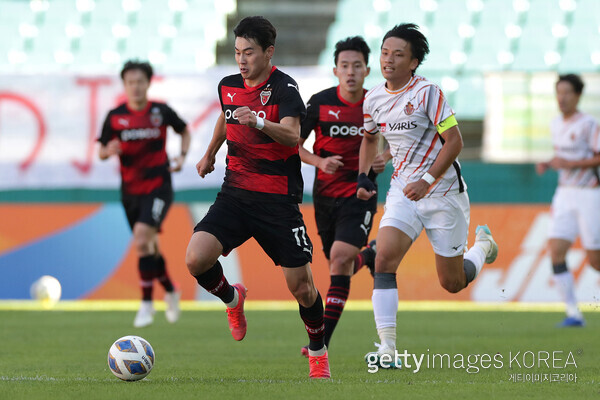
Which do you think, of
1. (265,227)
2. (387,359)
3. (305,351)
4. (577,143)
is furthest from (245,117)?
(577,143)

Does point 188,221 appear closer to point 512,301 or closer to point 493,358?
point 512,301

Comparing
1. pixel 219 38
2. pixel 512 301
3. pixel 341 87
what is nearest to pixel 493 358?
pixel 341 87

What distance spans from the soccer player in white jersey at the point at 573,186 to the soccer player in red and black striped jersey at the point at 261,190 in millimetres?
5527

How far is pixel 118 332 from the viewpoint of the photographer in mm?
9414

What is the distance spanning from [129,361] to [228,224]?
3.33ft

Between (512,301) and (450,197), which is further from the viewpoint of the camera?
(512,301)

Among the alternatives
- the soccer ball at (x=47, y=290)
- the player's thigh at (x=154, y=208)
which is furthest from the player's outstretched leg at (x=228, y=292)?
the soccer ball at (x=47, y=290)

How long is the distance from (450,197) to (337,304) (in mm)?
1266

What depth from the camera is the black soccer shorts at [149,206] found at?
10.2m

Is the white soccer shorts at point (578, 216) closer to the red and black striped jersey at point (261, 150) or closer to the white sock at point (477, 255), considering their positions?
the white sock at point (477, 255)

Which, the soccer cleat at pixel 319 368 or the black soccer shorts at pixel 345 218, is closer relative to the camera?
the soccer cleat at pixel 319 368

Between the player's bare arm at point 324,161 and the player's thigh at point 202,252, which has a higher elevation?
the player's bare arm at point 324,161

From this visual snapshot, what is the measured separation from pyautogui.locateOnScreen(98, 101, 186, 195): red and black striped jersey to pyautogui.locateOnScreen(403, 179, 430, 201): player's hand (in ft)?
16.3

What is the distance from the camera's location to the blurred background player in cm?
725
